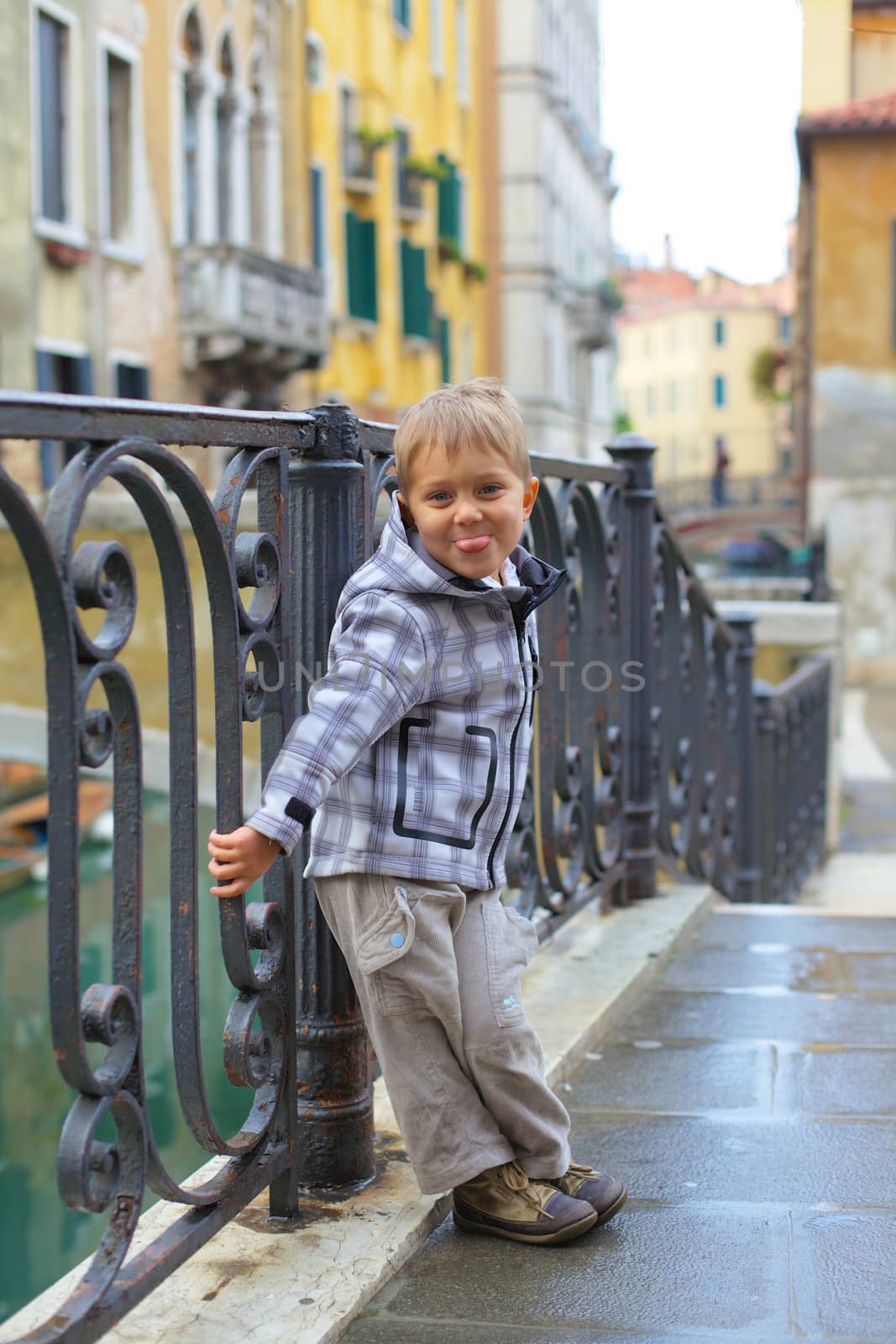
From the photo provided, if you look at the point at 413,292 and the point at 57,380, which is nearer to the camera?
the point at 57,380

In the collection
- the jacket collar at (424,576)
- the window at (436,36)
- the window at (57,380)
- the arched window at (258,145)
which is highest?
the window at (436,36)

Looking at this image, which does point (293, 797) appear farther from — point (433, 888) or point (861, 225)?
point (861, 225)

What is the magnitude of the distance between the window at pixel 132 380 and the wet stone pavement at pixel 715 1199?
A: 13623mm

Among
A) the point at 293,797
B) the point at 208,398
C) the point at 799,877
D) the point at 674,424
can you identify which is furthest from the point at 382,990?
the point at 674,424

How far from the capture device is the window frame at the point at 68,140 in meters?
14.6

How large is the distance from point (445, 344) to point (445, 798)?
84.1 feet

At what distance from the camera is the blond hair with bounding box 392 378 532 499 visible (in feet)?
6.81

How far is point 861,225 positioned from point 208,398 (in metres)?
9.64

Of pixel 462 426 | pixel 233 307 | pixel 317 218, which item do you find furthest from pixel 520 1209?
pixel 317 218

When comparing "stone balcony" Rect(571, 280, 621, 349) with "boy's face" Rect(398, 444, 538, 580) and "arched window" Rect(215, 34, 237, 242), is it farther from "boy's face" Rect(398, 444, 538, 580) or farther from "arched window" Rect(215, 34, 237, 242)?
"boy's face" Rect(398, 444, 538, 580)

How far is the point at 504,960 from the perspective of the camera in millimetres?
2229

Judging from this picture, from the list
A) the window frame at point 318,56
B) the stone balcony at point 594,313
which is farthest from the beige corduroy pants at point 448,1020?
the stone balcony at point 594,313

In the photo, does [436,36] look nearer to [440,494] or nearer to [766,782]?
[766,782]

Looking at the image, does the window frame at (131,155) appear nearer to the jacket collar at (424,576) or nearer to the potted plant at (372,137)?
the potted plant at (372,137)
